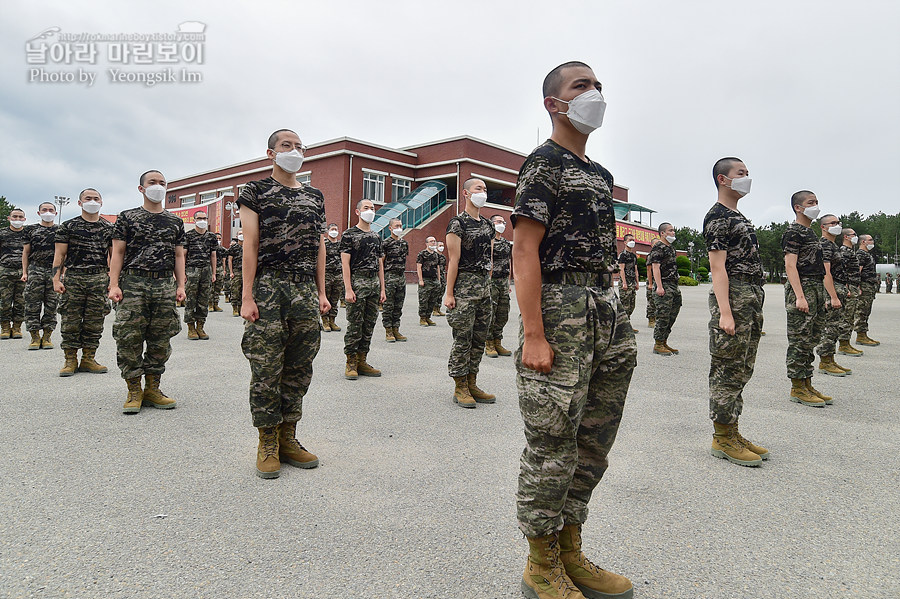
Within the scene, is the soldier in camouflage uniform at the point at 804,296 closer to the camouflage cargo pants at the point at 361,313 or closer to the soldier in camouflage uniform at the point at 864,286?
the camouflage cargo pants at the point at 361,313

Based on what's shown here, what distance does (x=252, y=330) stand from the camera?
12.0ft

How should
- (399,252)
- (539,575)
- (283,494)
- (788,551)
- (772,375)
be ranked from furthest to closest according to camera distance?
(399,252) → (772,375) → (283,494) → (788,551) → (539,575)

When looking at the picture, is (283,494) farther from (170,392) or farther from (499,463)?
(170,392)

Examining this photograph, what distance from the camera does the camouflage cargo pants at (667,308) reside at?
938 cm

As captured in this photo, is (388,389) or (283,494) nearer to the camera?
(283,494)

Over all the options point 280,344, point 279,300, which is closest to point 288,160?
point 279,300

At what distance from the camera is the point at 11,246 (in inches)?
383

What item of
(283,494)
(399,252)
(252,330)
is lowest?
(283,494)

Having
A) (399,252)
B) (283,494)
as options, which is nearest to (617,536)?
(283,494)

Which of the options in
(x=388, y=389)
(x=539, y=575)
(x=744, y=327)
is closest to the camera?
(x=539, y=575)

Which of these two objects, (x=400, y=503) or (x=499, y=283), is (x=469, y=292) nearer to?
(x=499, y=283)

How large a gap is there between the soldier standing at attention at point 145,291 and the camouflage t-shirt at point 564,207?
14.2 feet

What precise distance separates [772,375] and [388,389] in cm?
561

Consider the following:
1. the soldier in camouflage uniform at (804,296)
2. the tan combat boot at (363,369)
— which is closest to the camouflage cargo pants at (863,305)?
the soldier in camouflage uniform at (804,296)
